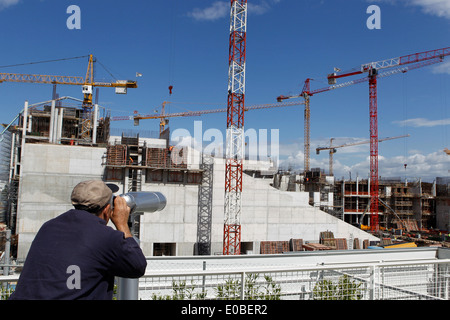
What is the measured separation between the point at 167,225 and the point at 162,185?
370cm

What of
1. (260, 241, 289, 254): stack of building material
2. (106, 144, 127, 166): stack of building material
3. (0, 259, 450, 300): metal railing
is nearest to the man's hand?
(0, 259, 450, 300): metal railing

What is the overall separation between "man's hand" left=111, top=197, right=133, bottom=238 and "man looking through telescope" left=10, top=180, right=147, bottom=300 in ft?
0.68

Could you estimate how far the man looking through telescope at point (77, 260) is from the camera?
1.91 meters

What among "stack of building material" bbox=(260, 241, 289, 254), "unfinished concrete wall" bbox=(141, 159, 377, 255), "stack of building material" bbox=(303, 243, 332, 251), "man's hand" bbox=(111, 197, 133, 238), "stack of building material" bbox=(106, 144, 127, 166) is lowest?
"stack of building material" bbox=(260, 241, 289, 254)

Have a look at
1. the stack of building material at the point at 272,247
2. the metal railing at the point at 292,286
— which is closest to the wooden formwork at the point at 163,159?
the stack of building material at the point at 272,247

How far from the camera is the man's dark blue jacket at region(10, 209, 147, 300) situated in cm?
191

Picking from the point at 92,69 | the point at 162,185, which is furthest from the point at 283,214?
the point at 92,69

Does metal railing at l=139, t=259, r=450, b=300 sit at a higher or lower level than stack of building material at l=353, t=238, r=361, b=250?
higher

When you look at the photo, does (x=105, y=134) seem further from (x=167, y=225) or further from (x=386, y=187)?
(x=386, y=187)

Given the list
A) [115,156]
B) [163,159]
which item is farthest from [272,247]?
[115,156]

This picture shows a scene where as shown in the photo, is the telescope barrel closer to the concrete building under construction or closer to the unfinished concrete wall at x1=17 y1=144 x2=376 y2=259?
the concrete building under construction

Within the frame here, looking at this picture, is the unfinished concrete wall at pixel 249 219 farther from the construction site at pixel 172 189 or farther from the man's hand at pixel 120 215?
the man's hand at pixel 120 215

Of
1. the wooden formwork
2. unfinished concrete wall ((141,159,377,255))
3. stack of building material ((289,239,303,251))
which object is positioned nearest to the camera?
unfinished concrete wall ((141,159,377,255))

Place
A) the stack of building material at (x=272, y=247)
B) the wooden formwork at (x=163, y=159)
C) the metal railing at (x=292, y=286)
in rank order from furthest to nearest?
1. the stack of building material at (x=272, y=247)
2. the wooden formwork at (x=163, y=159)
3. the metal railing at (x=292, y=286)
